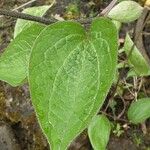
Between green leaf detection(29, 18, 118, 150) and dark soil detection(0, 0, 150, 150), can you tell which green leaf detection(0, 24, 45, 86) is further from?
dark soil detection(0, 0, 150, 150)

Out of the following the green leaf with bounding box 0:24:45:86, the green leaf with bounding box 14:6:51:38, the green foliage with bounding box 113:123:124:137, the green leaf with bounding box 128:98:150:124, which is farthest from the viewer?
the green foliage with bounding box 113:123:124:137

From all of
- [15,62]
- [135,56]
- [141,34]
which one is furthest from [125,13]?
[141,34]

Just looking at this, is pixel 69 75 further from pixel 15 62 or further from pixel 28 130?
pixel 28 130

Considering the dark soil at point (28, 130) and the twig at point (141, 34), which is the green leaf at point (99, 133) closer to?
the dark soil at point (28, 130)

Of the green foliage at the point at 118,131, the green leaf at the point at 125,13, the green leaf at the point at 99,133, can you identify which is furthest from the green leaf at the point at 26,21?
the green foliage at the point at 118,131

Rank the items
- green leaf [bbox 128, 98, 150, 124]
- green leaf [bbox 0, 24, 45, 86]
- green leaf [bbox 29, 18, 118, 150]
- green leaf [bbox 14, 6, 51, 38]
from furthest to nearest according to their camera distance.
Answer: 1. green leaf [bbox 128, 98, 150, 124]
2. green leaf [bbox 14, 6, 51, 38]
3. green leaf [bbox 0, 24, 45, 86]
4. green leaf [bbox 29, 18, 118, 150]

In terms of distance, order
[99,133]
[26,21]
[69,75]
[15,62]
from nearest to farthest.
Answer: [69,75]
[15,62]
[26,21]
[99,133]

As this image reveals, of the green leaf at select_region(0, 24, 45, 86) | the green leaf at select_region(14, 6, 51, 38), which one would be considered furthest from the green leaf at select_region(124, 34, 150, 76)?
the green leaf at select_region(0, 24, 45, 86)
